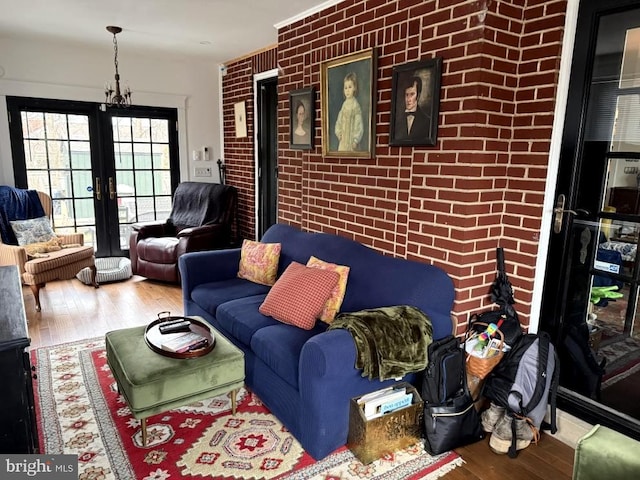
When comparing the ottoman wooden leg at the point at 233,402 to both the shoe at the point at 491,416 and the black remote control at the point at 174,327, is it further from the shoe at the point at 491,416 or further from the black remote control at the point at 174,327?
the shoe at the point at 491,416

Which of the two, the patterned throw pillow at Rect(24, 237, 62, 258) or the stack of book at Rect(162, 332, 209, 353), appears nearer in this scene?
the stack of book at Rect(162, 332, 209, 353)

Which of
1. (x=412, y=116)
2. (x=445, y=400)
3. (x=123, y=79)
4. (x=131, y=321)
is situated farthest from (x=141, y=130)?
(x=445, y=400)

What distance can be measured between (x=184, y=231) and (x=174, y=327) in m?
2.27

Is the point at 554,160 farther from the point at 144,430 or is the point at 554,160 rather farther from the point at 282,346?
the point at 144,430

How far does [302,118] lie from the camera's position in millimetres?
3359

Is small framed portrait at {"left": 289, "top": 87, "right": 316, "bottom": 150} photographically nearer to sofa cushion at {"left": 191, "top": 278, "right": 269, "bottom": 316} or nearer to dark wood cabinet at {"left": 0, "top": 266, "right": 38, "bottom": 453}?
sofa cushion at {"left": 191, "top": 278, "right": 269, "bottom": 316}

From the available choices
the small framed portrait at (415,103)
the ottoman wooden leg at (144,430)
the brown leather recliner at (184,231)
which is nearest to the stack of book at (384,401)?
the ottoman wooden leg at (144,430)

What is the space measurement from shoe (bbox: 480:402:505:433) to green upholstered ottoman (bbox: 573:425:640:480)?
3.03ft

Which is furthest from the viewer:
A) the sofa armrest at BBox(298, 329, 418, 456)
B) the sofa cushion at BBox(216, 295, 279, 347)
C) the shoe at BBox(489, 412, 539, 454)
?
the sofa cushion at BBox(216, 295, 279, 347)

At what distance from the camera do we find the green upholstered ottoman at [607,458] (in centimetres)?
120

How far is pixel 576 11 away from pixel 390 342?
1769 millimetres

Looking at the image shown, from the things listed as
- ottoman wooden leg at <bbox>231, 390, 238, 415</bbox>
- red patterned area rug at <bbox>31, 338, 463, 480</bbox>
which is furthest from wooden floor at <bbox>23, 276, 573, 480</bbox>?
ottoman wooden leg at <bbox>231, 390, 238, 415</bbox>

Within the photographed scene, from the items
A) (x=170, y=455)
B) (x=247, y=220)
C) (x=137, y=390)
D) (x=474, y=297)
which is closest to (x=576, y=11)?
(x=474, y=297)

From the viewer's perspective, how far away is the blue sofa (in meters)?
1.94
